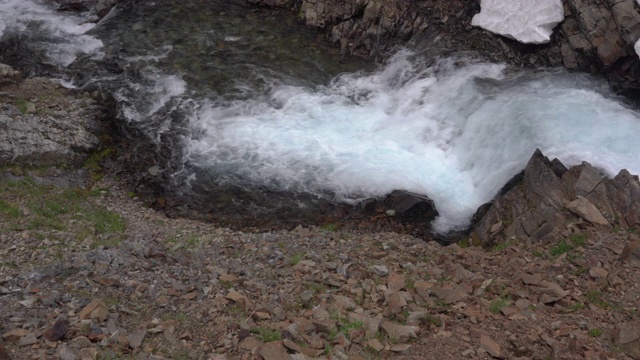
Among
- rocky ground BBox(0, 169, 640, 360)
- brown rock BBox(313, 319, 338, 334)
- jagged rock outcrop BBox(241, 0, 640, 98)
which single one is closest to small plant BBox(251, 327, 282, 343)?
rocky ground BBox(0, 169, 640, 360)

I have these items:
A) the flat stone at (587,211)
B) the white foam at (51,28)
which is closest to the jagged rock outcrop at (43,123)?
the white foam at (51,28)

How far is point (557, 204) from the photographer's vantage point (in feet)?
51.9

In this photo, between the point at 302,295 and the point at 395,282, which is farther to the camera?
the point at 395,282

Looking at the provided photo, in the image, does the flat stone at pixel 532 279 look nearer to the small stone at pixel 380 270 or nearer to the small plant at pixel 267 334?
the small stone at pixel 380 270

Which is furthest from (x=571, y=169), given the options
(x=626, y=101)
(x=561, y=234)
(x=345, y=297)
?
(x=345, y=297)

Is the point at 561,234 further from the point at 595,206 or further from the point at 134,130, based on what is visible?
the point at 134,130

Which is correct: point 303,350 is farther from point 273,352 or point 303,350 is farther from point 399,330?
point 399,330

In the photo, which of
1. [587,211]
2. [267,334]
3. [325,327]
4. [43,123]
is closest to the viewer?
[267,334]

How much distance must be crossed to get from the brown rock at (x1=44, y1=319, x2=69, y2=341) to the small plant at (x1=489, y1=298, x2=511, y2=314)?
25.6ft

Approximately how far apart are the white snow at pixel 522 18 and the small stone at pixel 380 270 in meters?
14.1

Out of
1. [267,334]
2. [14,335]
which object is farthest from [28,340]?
[267,334]

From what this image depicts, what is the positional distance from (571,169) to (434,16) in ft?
38.1

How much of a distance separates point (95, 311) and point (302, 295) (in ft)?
12.8

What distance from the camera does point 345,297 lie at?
38.5 feet
